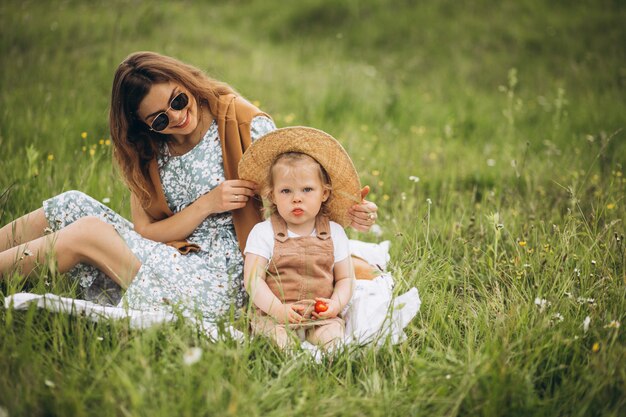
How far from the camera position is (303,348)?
238 centimetres

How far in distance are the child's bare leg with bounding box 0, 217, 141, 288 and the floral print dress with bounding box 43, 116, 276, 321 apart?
0.27ft

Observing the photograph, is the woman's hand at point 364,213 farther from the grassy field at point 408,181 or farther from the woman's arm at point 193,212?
the woman's arm at point 193,212

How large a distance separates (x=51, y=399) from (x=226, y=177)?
139 cm

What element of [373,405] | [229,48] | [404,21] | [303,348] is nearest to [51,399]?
[303,348]

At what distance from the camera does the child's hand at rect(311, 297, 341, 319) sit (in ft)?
8.32

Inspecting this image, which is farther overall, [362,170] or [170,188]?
[362,170]

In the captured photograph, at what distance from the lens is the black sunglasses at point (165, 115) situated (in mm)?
2699

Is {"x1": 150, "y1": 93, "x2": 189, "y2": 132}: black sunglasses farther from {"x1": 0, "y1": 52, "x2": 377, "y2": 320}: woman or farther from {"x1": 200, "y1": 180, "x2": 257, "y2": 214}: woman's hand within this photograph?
{"x1": 200, "y1": 180, "x2": 257, "y2": 214}: woman's hand

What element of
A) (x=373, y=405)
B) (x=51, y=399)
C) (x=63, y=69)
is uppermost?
(x=63, y=69)

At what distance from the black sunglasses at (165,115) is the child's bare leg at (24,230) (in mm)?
777

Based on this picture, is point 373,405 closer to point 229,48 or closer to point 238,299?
point 238,299

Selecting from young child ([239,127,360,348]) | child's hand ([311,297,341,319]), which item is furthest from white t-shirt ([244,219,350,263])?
child's hand ([311,297,341,319])

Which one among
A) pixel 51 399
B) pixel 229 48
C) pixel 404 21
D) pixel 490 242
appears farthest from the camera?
pixel 404 21

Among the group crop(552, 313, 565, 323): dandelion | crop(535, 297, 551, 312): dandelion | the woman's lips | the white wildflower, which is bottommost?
crop(552, 313, 565, 323): dandelion
